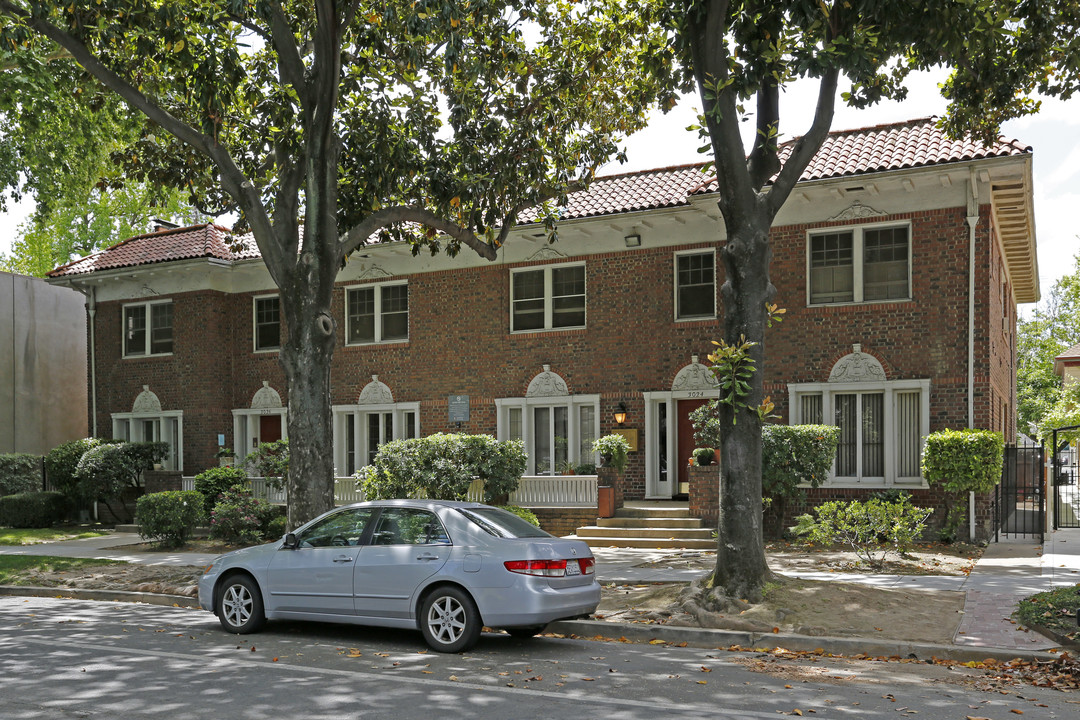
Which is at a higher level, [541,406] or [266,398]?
[266,398]

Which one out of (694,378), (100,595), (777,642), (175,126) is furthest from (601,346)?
(777,642)

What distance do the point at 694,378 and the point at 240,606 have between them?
39.4 feet

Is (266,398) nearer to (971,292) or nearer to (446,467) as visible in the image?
(446,467)

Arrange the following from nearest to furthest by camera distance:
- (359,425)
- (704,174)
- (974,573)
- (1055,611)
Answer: (1055,611)
(974,573)
(704,174)
(359,425)

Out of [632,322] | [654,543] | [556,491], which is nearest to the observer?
[654,543]

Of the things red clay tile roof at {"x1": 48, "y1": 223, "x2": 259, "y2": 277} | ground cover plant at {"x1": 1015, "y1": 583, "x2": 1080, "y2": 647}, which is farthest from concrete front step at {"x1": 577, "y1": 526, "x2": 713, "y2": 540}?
red clay tile roof at {"x1": 48, "y1": 223, "x2": 259, "y2": 277}

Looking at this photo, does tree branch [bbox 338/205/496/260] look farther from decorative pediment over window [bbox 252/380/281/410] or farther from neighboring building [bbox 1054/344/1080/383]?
neighboring building [bbox 1054/344/1080/383]

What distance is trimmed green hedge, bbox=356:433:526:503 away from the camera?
1873cm

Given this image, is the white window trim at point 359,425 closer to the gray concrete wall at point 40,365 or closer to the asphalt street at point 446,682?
the gray concrete wall at point 40,365

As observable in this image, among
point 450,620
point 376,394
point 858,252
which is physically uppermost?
point 858,252

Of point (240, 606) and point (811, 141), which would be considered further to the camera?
point (811, 141)

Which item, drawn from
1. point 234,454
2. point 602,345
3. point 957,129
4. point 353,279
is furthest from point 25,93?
point 957,129

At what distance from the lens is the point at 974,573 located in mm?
Answer: 13656

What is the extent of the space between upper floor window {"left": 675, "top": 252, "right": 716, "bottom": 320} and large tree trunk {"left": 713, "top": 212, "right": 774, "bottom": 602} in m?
9.07
